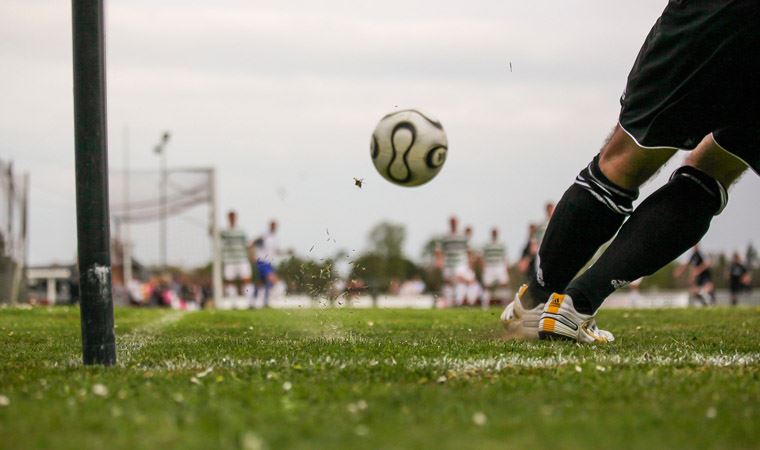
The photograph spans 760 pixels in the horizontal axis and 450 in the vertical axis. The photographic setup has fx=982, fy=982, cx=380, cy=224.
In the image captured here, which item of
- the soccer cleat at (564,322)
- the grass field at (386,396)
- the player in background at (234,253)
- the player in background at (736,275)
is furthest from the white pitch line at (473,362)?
the player in background at (736,275)

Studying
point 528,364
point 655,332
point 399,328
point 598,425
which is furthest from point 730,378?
point 399,328

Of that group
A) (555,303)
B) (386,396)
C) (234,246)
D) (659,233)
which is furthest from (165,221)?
Result: (386,396)

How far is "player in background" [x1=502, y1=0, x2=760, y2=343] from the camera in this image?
173 inches

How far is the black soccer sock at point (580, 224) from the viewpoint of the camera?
16.5 feet

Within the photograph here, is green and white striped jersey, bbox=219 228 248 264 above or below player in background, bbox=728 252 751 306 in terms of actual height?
above

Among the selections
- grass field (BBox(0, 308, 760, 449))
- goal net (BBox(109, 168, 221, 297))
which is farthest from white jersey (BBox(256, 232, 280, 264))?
grass field (BBox(0, 308, 760, 449))

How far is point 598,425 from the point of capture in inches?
101

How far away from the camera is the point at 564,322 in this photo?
5.09m

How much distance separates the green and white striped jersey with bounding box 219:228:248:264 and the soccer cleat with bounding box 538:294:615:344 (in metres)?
17.4

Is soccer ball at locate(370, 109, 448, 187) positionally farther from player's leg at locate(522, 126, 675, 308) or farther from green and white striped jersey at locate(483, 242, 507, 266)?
green and white striped jersey at locate(483, 242, 507, 266)

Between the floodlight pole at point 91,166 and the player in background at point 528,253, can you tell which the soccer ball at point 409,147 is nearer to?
the floodlight pole at point 91,166

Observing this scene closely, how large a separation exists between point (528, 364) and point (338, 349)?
1.11 meters

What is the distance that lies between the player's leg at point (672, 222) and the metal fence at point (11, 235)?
15.7m

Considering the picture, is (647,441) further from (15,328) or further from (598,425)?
(15,328)
